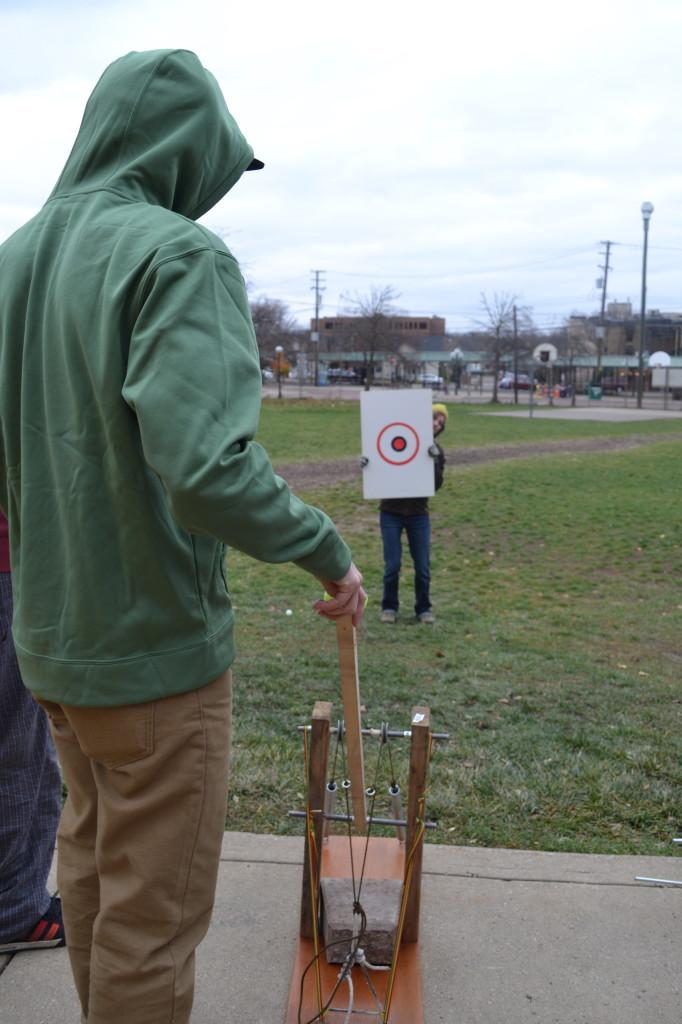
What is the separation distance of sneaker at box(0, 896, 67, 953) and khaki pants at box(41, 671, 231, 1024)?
97 cm

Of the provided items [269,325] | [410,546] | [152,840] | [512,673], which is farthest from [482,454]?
[269,325]

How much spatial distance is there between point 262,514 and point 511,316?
180ft

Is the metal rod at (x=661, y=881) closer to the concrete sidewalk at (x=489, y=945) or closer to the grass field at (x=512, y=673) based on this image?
the concrete sidewalk at (x=489, y=945)

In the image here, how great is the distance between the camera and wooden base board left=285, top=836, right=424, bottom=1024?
239cm

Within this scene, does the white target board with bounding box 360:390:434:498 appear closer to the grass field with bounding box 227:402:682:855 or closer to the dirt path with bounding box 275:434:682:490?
the grass field with bounding box 227:402:682:855

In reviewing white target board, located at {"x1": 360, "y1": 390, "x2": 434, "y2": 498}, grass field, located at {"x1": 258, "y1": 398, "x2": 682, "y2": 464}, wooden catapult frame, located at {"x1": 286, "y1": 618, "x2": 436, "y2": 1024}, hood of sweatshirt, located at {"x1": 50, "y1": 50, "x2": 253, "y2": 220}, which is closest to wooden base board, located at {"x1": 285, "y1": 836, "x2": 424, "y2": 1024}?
wooden catapult frame, located at {"x1": 286, "y1": 618, "x2": 436, "y2": 1024}

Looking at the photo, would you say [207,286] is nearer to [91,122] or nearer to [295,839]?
[91,122]

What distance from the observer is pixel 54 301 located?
1.70m

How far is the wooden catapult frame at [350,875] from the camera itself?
2.36 m

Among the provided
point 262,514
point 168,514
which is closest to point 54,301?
point 168,514

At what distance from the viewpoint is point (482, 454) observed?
20.1 m

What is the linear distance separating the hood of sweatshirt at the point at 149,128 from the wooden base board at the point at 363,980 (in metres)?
1.85

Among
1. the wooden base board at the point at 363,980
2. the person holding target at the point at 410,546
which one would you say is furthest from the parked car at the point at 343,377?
the wooden base board at the point at 363,980

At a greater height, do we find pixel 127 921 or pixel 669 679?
pixel 127 921
